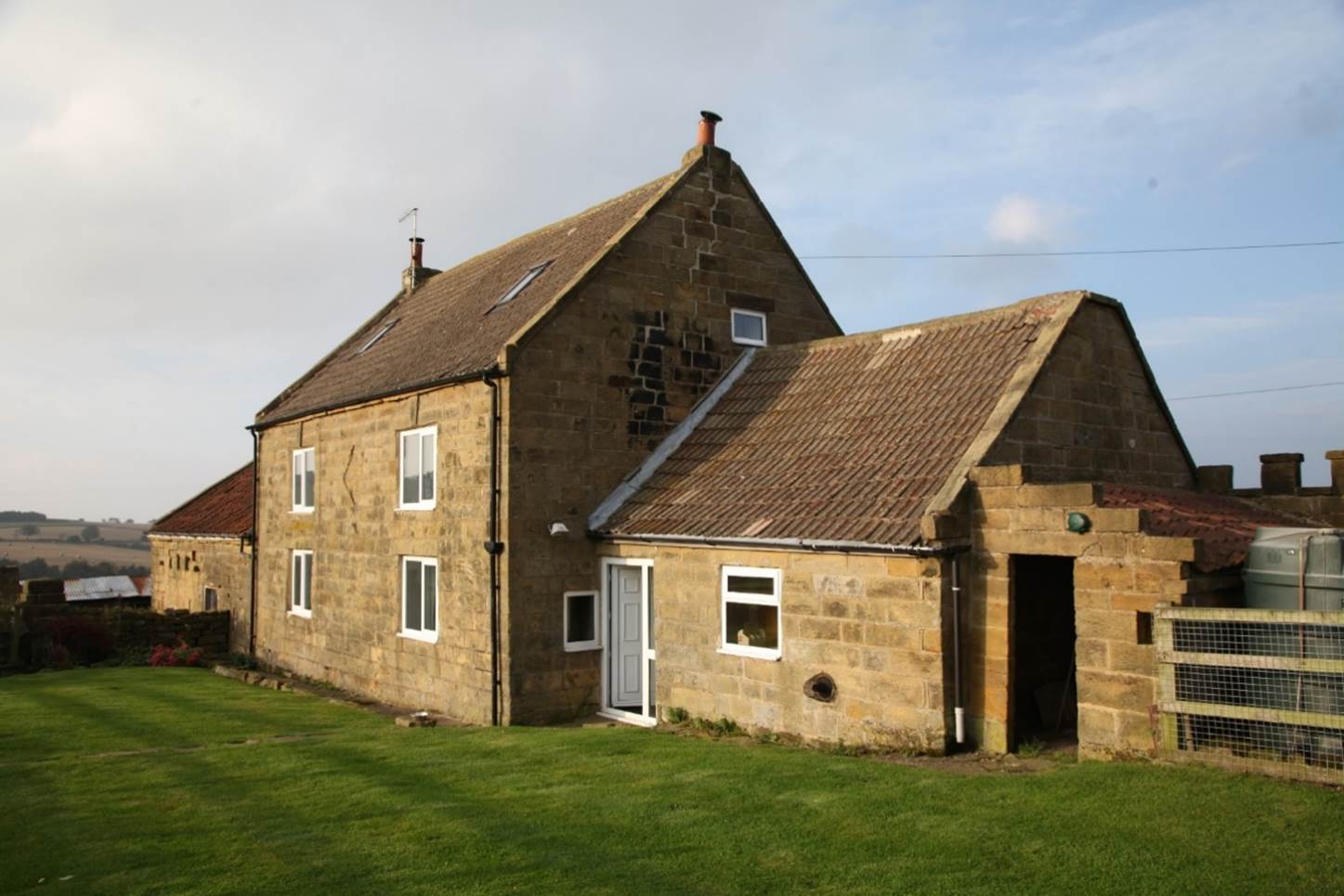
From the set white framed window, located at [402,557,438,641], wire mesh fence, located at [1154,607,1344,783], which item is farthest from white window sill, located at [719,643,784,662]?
white framed window, located at [402,557,438,641]

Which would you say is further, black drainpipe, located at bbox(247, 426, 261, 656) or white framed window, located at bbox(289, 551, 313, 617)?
black drainpipe, located at bbox(247, 426, 261, 656)

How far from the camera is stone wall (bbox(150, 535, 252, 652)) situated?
25422 millimetres

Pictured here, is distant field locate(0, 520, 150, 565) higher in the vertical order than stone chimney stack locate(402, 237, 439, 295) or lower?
lower

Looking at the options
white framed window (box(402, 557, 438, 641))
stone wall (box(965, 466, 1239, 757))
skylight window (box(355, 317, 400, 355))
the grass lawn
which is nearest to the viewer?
the grass lawn

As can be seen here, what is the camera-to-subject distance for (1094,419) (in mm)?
12555

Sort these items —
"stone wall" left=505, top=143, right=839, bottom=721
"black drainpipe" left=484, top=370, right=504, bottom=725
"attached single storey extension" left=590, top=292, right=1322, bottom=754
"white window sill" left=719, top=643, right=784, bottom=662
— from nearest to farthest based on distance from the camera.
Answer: "attached single storey extension" left=590, top=292, right=1322, bottom=754, "white window sill" left=719, top=643, right=784, bottom=662, "black drainpipe" left=484, top=370, right=504, bottom=725, "stone wall" left=505, top=143, right=839, bottom=721

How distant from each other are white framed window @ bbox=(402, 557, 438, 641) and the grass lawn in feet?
14.2

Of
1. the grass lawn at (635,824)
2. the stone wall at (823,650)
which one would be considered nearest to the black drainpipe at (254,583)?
the grass lawn at (635,824)

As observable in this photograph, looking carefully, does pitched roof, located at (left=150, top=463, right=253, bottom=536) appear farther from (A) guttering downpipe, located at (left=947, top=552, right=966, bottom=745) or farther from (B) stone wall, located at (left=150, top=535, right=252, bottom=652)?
(A) guttering downpipe, located at (left=947, top=552, right=966, bottom=745)

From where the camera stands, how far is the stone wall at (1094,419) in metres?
11.6

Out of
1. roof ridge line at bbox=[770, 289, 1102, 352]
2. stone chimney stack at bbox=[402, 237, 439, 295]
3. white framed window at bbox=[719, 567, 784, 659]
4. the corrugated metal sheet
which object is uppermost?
stone chimney stack at bbox=[402, 237, 439, 295]

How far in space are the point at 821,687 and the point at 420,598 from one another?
8.23 metres

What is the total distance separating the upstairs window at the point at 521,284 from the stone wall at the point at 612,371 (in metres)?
3.19

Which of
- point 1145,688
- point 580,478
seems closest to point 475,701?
point 580,478
